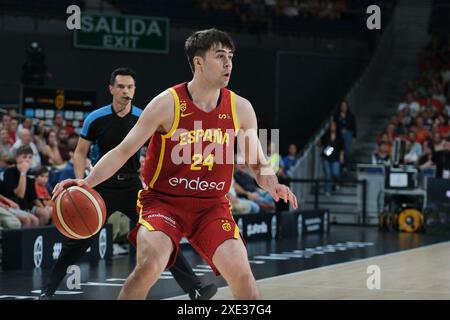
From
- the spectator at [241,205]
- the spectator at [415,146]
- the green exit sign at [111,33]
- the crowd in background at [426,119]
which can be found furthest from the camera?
the spectator at [415,146]

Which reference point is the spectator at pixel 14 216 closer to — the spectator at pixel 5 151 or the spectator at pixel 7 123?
the spectator at pixel 5 151

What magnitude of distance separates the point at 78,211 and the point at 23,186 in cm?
663

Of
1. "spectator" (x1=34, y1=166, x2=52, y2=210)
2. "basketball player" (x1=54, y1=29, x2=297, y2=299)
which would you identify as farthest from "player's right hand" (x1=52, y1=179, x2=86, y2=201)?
"spectator" (x1=34, y1=166, x2=52, y2=210)

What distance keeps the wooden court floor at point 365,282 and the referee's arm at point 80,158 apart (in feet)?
5.23

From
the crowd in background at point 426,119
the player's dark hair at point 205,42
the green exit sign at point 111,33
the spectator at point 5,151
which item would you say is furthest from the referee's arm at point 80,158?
the crowd in background at point 426,119

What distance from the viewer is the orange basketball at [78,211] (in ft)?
22.7

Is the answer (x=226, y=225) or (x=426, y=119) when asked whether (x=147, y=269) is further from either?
(x=426, y=119)

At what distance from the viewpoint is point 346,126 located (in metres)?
24.1

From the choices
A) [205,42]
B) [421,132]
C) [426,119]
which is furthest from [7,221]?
[426,119]

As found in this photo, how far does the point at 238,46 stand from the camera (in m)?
26.4

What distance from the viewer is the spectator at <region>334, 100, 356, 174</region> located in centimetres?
2370

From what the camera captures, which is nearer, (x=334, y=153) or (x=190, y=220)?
(x=190, y=220)
